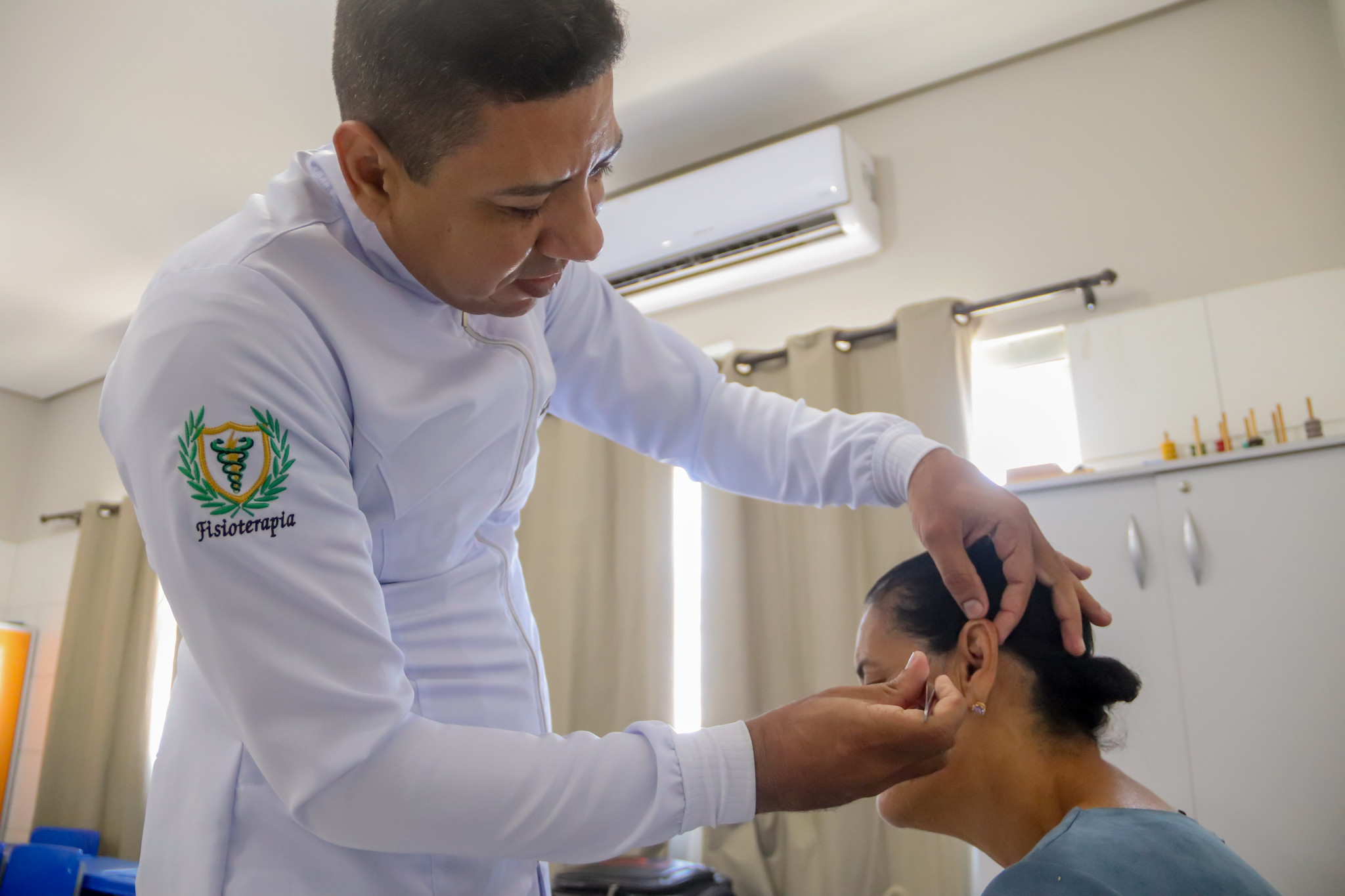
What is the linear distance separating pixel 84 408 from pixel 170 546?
5.89 metres

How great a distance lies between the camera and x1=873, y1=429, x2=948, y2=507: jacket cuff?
3.49 ft

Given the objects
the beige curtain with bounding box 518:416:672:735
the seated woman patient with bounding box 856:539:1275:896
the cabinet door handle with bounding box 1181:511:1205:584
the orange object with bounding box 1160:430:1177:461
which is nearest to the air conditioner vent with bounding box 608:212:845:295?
the beige curtain with bounding box 518:416:672:735

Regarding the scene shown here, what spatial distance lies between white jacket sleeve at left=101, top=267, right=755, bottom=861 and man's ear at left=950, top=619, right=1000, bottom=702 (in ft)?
1.69

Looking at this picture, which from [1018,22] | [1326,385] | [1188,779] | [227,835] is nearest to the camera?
[227,835]

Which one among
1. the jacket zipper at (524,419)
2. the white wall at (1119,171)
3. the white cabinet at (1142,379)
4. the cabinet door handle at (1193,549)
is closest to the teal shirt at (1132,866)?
the jacket zipper at (524,419)

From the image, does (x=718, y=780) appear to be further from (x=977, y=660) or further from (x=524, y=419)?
(x=977, y=660)

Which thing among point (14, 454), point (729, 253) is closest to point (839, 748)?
point (729, 253)

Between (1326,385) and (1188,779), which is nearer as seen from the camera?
(1188,779)

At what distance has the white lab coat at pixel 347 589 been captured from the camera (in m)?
0.73

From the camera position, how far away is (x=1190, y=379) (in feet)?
8.39

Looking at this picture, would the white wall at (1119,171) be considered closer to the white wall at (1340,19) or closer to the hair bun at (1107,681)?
the white wall at (1340,19)

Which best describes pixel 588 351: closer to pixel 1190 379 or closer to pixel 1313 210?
pixel 1190 379

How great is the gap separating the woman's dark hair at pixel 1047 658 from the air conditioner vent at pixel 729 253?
2113 millimetres

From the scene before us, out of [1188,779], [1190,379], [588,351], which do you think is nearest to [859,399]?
[1190,379]
